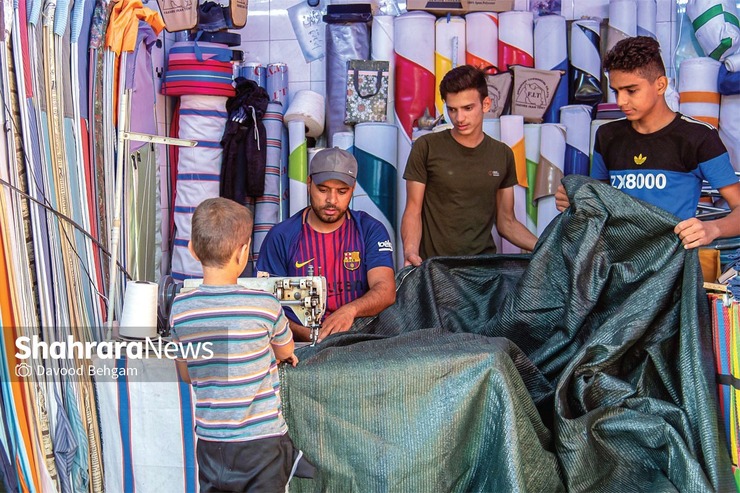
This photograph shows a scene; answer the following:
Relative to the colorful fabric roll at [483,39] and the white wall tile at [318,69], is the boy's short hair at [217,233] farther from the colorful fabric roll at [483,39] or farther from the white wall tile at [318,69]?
the white wall tile at [318,69]

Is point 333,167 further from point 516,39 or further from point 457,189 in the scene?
point 516,39

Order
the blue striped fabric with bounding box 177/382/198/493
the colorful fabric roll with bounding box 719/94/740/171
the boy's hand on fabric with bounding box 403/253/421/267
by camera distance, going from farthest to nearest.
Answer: the colorful fabric roll with bounding box 719/94/740/171 → the boy's hand on fabric with bounding box 403/253/421/267 → the blue striped fabric with bounding box 177/382/198/493

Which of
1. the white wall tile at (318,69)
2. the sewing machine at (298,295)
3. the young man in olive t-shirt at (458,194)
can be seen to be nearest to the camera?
the sewing machine at (298,295)

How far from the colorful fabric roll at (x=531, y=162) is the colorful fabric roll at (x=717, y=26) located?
3.48 ft

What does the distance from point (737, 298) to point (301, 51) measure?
362 cm

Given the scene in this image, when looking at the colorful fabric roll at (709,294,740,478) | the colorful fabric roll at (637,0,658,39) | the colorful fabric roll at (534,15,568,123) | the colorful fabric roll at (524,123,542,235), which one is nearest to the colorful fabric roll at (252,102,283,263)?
the colorful fabric roll at (524,123,542,235)

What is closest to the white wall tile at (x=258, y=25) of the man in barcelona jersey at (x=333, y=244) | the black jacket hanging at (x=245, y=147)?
the black jacket hanging at (x=245, y=147)

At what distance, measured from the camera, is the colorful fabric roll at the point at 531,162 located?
4520 millimetres

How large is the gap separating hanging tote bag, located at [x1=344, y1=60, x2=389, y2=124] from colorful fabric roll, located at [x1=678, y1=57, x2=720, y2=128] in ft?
5.50

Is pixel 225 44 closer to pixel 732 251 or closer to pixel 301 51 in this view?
pixel 301 51

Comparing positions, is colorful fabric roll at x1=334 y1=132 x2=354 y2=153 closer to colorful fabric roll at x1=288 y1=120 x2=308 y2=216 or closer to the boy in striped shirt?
colorful fabric roll at x1=288 y1=120 x2=308 y2=216

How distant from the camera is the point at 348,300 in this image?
9.29 ft

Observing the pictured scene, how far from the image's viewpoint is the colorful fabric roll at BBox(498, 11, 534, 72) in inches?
188

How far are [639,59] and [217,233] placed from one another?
1519mm
